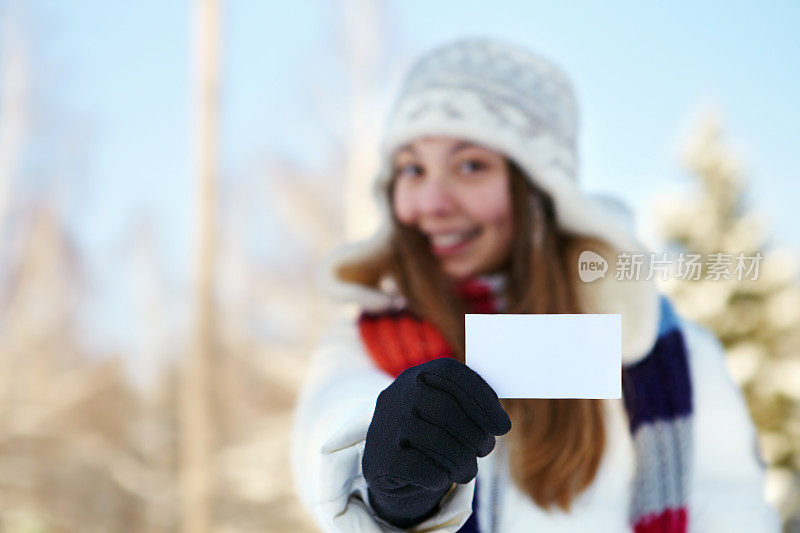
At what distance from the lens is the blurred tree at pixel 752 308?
164 cm

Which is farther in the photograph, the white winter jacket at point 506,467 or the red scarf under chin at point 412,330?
the red scarf under chin at point 412,330

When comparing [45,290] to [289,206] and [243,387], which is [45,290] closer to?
[243,387]

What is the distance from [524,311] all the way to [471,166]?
0.19m

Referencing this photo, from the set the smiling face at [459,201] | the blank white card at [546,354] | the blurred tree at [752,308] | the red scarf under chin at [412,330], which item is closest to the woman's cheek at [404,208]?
the smiling face at [459,201]

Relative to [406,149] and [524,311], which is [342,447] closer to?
[524,311]

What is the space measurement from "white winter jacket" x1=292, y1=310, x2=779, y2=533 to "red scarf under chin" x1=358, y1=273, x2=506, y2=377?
0.02 m

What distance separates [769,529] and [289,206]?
1833mm

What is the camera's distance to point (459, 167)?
69 cm

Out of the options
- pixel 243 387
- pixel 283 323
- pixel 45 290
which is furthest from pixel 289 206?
pixel 45 290

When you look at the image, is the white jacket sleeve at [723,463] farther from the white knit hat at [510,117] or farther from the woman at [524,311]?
the white knit hat at [510,117]

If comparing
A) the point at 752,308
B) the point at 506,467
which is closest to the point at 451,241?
the point at 506,467

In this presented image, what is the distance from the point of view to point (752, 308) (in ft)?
5.73

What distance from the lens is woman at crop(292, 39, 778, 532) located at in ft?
1.97

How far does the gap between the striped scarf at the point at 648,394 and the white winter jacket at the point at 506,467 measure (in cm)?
2
